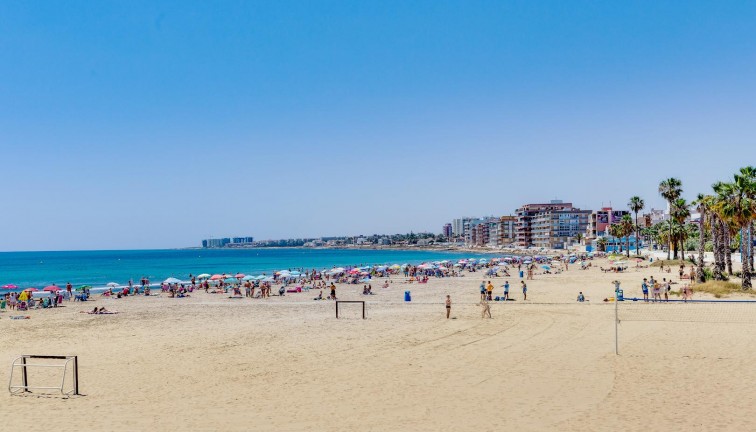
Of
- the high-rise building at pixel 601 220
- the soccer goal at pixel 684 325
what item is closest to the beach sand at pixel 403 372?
the soccer goal at pixel 684 325

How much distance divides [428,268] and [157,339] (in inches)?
1852

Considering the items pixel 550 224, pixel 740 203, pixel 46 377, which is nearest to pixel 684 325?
pixel 740 203

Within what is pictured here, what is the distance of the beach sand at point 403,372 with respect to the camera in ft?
36.6

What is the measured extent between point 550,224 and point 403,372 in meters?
163

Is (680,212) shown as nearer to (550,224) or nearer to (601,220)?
(601,220)

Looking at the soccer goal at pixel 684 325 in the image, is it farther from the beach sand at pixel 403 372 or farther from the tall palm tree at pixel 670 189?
the tall palm tree at pixel 670 189

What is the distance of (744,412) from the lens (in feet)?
36.2

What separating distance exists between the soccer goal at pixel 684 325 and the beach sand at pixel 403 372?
84mm

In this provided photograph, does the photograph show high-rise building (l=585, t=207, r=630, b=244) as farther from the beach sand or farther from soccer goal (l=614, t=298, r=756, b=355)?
the beach sand

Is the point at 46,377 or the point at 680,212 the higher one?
the point at 680,212

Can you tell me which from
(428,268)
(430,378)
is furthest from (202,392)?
(428,268)

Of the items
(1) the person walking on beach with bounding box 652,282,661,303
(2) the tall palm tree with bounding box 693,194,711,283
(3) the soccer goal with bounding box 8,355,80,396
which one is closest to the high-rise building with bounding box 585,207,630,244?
(2) the tall palm tree with bounding box 693,194,711,283

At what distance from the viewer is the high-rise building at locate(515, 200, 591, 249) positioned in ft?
550

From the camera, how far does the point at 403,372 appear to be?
49.6 ft
